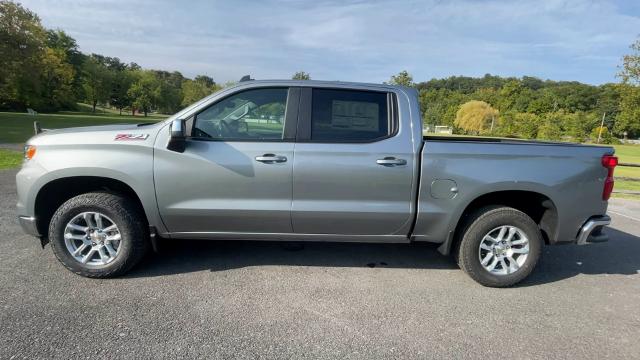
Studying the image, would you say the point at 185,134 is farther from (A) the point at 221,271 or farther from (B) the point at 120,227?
(A) the point at 221,271

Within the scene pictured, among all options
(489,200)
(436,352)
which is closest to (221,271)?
(436,352)

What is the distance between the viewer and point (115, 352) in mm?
2400

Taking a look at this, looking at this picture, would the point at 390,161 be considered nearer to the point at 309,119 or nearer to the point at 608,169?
the point at 309,119

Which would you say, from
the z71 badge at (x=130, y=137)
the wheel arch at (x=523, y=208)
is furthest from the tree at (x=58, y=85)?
the wheel arch at (x=523, y=208)

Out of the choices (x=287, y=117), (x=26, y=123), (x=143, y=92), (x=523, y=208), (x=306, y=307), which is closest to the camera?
(x=306, y=307)

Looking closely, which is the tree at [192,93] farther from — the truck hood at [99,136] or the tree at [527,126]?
the truck hood at [99,136]

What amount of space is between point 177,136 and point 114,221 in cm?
105

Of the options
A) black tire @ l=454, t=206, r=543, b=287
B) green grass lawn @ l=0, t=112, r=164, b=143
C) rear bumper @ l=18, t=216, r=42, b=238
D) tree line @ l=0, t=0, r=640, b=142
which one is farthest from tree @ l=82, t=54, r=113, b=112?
black tire @ l=454, t=206, r=543, b=287

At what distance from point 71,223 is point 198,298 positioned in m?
1.45

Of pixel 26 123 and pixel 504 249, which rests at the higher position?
pixel 504 249

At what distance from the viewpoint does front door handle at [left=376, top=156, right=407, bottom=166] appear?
10.8ft

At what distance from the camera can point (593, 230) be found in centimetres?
348

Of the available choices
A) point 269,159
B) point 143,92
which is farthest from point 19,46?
point 269,159

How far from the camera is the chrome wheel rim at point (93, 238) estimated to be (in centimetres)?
338
